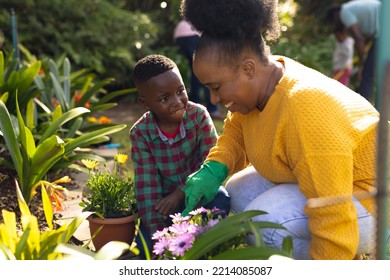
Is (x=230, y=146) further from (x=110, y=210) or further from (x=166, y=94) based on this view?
(x=110, y=210)

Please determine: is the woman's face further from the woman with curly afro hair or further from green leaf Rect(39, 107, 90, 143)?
green leaf Rect(39, 107, 90, 143)

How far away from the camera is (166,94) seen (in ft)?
8.91

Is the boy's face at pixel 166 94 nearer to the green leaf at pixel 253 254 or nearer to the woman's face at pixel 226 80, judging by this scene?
the woman's face at pixel 226 80

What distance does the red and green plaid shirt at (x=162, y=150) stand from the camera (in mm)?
2826

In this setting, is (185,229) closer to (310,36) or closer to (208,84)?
(208,84)

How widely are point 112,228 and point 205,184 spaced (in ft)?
1.73

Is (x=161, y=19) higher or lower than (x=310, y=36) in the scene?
higher

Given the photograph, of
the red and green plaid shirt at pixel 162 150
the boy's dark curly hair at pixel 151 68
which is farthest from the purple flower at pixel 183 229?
the boy's dark curly hair at pixel 151 68

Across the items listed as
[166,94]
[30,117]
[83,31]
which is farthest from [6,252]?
[83,31]

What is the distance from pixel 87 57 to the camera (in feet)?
23.9

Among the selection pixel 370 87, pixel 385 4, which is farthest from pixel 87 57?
pixel 385 4

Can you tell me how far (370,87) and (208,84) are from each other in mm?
4514

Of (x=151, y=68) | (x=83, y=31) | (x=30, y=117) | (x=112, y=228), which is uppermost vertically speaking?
(x=151, y=68)

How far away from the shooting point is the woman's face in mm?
2100
